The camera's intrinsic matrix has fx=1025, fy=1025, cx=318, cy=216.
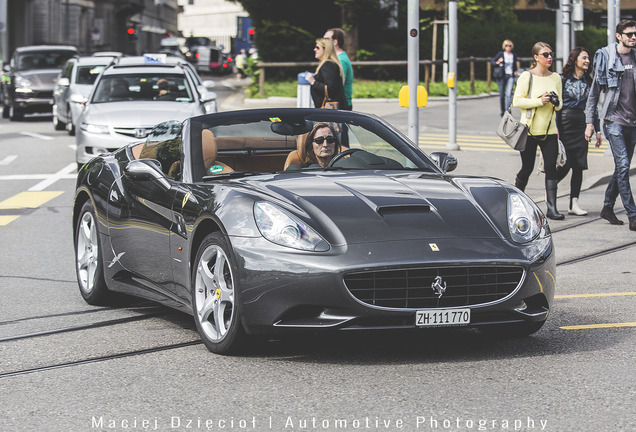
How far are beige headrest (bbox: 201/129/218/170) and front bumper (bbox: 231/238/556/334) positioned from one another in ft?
3.69


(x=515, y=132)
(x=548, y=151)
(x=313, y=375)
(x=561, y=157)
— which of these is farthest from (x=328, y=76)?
(x=313, y=375)

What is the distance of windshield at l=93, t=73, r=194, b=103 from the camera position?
15773 millimetres

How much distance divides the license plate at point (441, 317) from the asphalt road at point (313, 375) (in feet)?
0.70

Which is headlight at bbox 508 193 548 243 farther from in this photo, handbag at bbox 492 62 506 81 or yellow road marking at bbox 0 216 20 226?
handbag at bbox 492 62 506 81

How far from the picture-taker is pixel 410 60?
1213 cm

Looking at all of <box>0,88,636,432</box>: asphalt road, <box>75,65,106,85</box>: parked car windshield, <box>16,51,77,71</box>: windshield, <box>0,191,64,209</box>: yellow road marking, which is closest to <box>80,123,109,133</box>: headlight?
<box>0,191,64,209</box>: yellow road marking

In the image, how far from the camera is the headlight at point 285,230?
15.9ft

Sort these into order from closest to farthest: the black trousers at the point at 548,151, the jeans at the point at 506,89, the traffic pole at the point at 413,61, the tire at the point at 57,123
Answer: the black trousers at the point at 548,151 < the traffic pole at the point at 413,61 < the jeans at the point at 506,89 < the tire at the point at 57,123

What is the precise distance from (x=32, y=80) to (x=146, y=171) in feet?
73.1

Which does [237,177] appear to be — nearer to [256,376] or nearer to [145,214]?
[145,214]

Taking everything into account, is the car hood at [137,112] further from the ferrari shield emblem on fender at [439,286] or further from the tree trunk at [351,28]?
the tree trunk at [351,28]

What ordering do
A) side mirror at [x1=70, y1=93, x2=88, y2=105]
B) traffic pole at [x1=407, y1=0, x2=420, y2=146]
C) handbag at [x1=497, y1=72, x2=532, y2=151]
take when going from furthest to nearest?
side mirror at [x1=70, y1=93, x2=88, y2=105]
traffic pole at [x1=407, y1=0, x2=420, y2=146]
handbag at [x1=497, y1=72, x2=532, y2=151]

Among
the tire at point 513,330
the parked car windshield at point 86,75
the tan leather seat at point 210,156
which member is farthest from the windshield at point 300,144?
the parked car windshield at point 86,75

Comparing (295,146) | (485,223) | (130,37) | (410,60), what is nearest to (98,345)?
(295,146)
